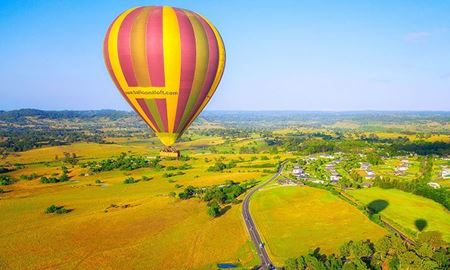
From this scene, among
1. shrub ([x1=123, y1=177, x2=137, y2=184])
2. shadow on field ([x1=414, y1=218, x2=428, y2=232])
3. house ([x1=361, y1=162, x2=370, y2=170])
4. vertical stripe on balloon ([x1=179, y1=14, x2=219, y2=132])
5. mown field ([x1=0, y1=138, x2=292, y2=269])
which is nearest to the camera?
vertical stripe on balloon ([x1=179, y1=14, x2=219, y2=132])

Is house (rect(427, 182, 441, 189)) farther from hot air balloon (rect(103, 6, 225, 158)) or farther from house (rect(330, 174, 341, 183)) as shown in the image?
hot air balloon (rect(103, 6, 225, 158))

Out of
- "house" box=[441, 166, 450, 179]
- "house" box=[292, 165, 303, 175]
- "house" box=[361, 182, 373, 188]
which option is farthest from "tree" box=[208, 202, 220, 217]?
"house" box=[441, 166, 450, 179]

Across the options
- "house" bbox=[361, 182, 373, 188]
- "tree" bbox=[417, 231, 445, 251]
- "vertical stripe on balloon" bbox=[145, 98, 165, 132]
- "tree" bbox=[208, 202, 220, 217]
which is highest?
"vertical stripe on balloon" bbox=[145, 98, 165, 132]

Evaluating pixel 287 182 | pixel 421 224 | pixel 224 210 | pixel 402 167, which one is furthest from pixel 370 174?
pixel 224 210

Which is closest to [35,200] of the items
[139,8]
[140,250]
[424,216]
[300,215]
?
[140,250]

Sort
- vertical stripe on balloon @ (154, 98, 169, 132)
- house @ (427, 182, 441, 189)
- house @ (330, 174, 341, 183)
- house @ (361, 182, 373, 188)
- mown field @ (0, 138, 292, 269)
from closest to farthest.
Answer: vertical stripe on balloon @ (154, 98, 169, 132), mown field @ (0, 138, 292, 269), house @ (427, 182, 441, 189), house @ (361, 182, 373, 188), house @ (330, 174, 341, 183)
